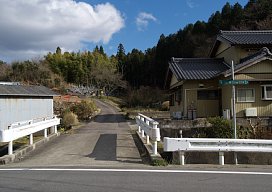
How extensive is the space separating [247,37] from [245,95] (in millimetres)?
7116

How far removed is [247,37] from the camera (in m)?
27.2

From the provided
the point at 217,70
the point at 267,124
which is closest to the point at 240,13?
the point at 217,70

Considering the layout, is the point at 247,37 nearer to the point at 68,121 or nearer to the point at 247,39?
the point at 247,39

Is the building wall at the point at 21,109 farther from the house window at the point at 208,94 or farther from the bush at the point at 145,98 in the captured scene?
the bush at the point at 145,98

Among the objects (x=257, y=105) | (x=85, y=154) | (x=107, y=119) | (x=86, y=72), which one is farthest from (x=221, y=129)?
(x=86, y=72)

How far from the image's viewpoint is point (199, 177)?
27.2ft

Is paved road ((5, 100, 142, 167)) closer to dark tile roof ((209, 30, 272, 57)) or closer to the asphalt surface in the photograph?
the asphalt surface

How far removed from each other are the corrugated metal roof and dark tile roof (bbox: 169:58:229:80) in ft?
6.68

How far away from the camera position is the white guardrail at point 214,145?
392 inches

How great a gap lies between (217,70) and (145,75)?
5366cm

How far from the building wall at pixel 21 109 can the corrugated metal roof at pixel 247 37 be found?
13.9m

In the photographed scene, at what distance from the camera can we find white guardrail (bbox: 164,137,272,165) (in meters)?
9.97

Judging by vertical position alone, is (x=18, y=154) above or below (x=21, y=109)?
below

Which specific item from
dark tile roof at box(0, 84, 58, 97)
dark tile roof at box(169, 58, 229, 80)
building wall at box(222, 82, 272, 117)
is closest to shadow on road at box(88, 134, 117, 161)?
dark tile roof at box(0, 84, 58, 97)
